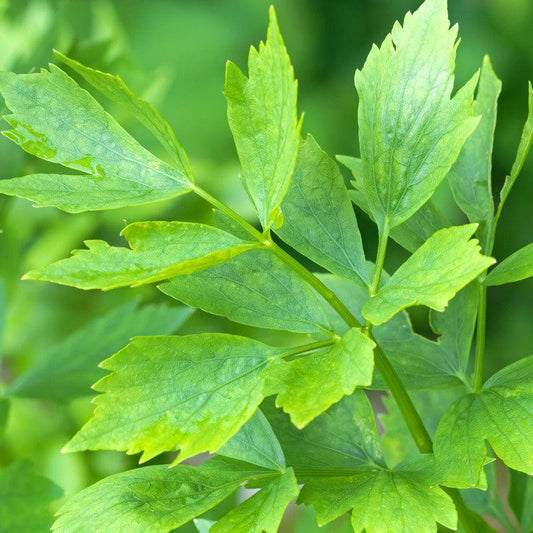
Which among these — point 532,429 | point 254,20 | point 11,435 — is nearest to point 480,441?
point 532,429

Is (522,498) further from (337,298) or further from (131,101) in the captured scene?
(131,101)

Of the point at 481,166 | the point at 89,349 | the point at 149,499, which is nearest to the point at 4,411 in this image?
the point at 89,349

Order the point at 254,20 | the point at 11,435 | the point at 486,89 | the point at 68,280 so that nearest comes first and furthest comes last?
the point at 68,280, the point at 486,89, the point at 11,435, the point at 254,20

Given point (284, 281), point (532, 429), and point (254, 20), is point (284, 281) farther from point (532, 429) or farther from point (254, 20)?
point (254, 20)

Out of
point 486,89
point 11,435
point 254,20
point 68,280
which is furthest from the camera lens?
point 254,20

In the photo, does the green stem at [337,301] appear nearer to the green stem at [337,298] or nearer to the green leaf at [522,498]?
the green stem at [337,298]

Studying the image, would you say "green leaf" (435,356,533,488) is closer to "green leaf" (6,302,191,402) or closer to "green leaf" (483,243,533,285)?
"green leaf" (483,243,533,285)
